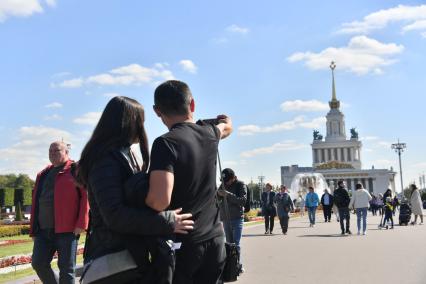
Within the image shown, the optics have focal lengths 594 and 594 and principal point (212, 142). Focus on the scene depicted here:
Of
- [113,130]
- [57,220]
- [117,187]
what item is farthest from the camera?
[57,220]

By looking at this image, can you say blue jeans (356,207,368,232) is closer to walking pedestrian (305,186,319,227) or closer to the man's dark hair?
walking pedestrian (305,186,319,227)

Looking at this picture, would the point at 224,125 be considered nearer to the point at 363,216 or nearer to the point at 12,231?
the point at 363,216

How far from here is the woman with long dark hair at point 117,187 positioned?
289cm

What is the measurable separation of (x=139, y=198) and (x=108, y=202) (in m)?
0.15

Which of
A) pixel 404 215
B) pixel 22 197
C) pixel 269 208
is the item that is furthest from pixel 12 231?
pixel 22 197

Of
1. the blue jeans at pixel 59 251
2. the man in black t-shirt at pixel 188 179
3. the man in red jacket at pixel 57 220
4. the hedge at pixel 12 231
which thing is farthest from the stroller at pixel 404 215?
the man in black t-shirt at pixel 188 179

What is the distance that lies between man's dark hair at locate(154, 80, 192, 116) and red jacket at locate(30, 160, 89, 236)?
9.72 ft

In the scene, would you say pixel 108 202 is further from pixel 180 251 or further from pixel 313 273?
pixel 313 273

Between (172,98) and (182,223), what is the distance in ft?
2.27

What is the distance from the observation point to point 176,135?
3.06 meters

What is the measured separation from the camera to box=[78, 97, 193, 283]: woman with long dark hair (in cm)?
289

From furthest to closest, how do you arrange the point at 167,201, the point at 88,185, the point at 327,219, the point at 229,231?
the point at 327,219 → the point at 229,231 → the point at 88,185 → the point at 167,201

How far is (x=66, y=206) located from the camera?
6.02m

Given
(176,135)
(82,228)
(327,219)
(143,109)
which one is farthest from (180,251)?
(327,219)
